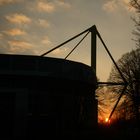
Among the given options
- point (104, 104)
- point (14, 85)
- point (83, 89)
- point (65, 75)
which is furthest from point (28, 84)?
point (104, 104)

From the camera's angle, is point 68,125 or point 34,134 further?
point 68,125

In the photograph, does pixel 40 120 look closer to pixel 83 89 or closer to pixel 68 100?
pixel 68 100

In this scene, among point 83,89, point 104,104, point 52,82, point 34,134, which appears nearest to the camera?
point 34,134

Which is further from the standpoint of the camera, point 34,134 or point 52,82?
point 52,82

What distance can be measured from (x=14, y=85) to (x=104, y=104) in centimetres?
3068

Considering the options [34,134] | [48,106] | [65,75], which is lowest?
[34,134]

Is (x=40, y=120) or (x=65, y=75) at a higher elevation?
(x=65, y=75)

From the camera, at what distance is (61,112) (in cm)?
3030

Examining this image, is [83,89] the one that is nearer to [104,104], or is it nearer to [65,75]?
[65,75]

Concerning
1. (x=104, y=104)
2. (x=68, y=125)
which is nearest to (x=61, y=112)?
(x=68, y=125)

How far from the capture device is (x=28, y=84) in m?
29.2

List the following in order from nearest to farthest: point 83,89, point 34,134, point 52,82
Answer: point 34,134
point 52,82
point 83,89

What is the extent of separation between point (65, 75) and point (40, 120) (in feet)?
12.2

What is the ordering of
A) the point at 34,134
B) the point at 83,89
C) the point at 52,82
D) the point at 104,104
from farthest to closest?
the point at 104,104
the point at 83,89
the point at 52,82
the point at 34,134
